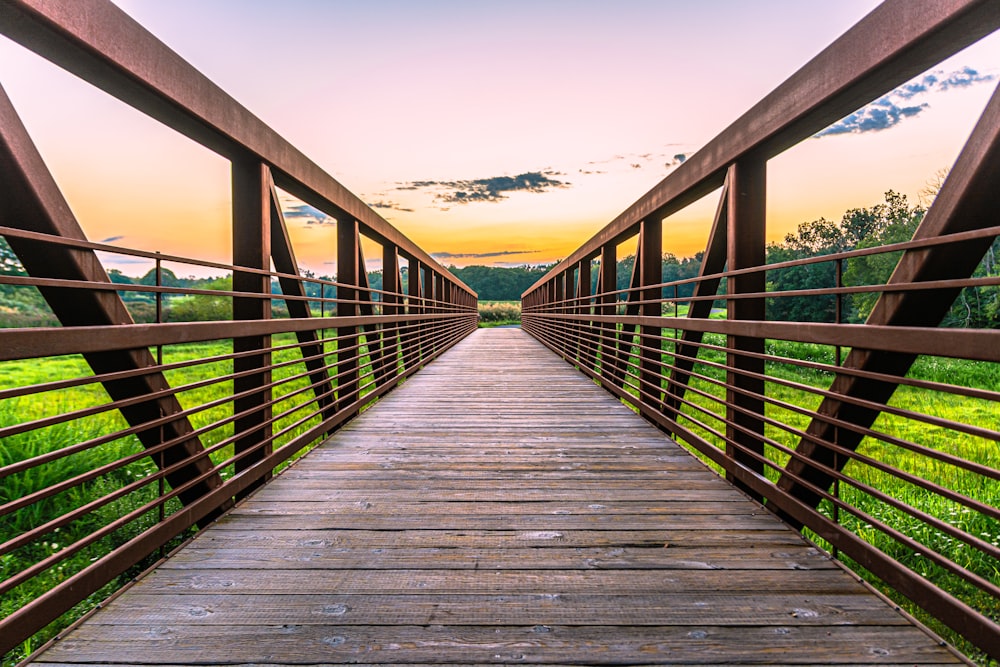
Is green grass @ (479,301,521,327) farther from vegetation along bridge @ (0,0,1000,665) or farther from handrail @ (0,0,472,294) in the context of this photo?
handrail @ (0,0,472,294)

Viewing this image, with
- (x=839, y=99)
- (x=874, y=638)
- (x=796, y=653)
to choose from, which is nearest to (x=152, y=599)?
(x=796, y=653)

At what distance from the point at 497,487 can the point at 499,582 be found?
1001 mm

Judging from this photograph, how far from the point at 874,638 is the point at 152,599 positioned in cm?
248

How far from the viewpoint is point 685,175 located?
3.80m

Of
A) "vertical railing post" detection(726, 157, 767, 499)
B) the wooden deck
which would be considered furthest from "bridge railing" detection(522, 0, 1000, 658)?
the wooden deck

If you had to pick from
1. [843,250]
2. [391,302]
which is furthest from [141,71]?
[843,250]

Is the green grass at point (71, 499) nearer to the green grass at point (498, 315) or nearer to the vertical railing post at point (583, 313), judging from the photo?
the vertical railing post at point (583, 313)

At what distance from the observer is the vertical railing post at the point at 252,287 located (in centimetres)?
301

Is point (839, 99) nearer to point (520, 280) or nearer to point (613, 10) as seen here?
point (613, 10)

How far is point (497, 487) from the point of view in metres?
2.91

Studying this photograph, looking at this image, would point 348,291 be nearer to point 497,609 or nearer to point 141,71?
point 141,71

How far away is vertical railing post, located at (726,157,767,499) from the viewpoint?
2924mm

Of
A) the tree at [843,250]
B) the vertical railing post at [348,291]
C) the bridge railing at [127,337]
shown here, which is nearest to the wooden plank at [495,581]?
the bridge railing at [127,337]

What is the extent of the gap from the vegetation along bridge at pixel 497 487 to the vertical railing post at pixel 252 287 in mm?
18
